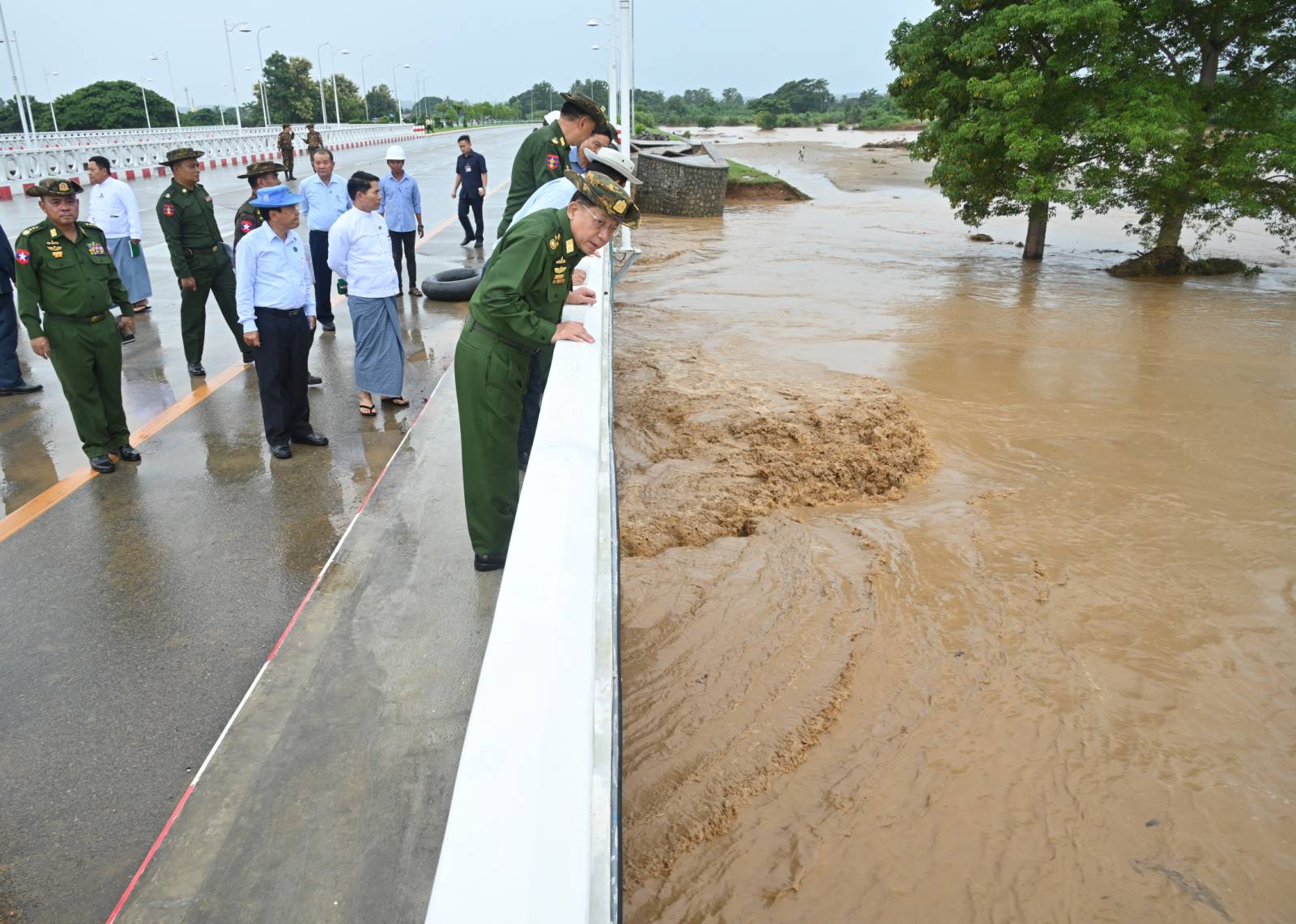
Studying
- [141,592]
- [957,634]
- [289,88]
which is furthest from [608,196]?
[289,88]

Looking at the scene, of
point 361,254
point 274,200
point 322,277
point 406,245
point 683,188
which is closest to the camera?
point 274,200

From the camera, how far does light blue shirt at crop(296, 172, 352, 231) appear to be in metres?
8.38

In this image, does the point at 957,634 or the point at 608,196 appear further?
the point at 957,634

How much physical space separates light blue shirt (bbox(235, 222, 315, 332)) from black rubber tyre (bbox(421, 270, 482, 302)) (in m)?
3.95

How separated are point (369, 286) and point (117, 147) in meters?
25.3

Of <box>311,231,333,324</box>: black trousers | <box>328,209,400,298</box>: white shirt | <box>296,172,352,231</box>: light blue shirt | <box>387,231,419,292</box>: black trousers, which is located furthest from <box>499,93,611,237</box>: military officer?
<box>387,231,419,292</box>: black trousers

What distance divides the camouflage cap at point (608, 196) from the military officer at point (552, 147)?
1832mm

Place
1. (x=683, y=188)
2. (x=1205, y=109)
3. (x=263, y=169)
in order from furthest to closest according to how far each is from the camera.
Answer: (x=683, y=188)
(x=1205, y=109)
(x=263, y=169)

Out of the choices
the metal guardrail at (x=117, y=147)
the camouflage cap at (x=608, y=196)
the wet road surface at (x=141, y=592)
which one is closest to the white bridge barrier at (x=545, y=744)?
the camouflage cap at (x=608, y=196)

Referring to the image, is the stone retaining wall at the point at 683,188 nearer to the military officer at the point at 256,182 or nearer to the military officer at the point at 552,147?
the military officer at the point at 256,182

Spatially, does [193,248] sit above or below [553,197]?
below

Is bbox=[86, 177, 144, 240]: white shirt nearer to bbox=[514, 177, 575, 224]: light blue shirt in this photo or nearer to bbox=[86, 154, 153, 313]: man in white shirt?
bbox=[86, 154, 153, 313]: man in white shirt

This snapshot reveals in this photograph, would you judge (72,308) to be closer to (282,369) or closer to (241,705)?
(282,369)

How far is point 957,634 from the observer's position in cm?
404
